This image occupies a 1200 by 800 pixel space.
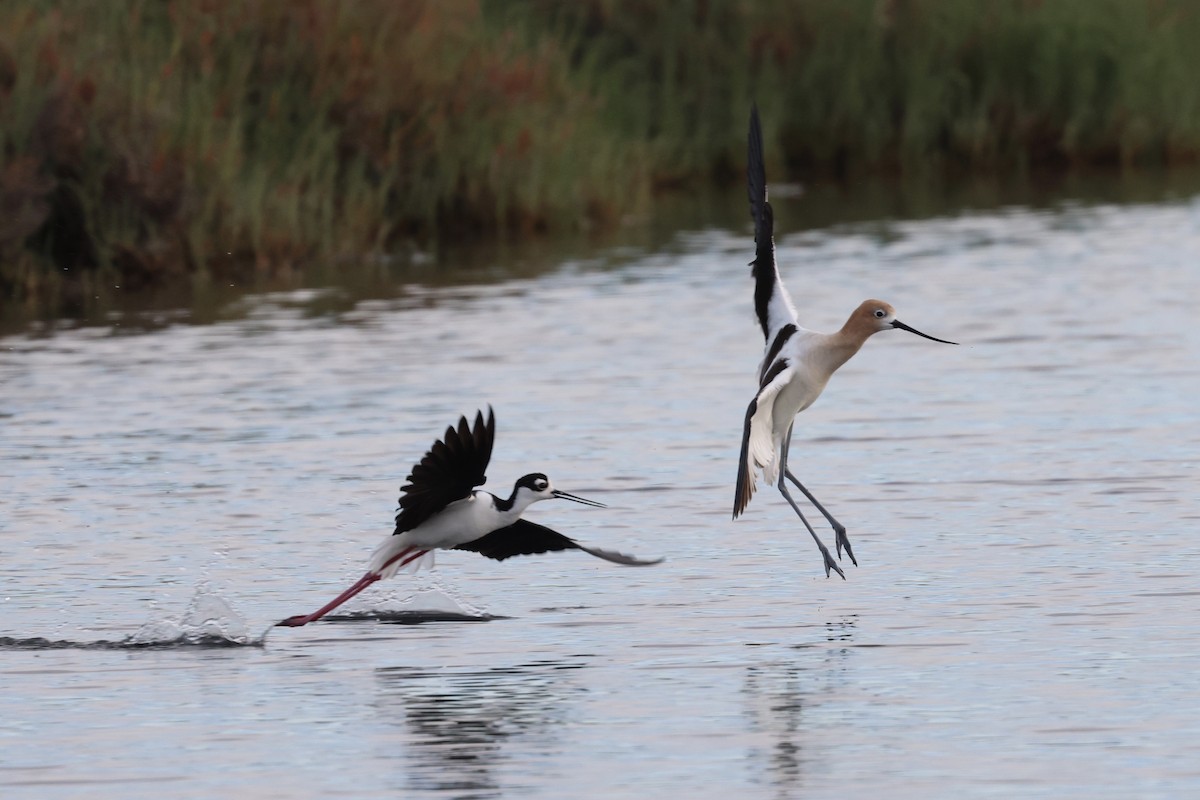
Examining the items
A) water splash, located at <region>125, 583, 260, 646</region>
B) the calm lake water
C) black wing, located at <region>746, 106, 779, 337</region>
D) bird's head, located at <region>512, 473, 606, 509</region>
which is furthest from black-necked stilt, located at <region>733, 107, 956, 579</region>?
water splash, located at <region>125, 583, 260, 646</region>

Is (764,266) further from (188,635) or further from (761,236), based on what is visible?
(188,635)

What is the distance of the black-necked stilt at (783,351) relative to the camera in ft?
29.0

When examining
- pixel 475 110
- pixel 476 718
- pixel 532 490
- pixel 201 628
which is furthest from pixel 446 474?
pixel 475 110

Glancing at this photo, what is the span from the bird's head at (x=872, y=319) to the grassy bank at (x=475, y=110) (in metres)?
8.16

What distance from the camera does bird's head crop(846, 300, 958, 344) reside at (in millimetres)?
9312

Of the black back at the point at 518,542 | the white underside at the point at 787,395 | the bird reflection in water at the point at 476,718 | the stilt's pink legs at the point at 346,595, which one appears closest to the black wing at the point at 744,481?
the white underside at the point at 787,395

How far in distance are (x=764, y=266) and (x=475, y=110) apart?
10.5 metres

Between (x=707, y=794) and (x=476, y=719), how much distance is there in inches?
39.7

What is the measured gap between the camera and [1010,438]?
11.0 meters

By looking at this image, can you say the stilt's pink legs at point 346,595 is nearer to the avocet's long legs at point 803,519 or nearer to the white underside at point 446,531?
the white underside at point 446,531

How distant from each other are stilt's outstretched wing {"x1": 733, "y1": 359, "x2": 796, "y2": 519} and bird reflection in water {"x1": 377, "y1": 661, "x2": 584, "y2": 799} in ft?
4.26

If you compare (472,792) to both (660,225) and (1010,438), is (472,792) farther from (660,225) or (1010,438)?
(660,225)

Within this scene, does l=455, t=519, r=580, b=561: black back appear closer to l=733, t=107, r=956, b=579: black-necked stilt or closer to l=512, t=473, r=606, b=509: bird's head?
l=512, t=473, r=606, b=509: bird's head

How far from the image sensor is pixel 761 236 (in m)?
9.57
